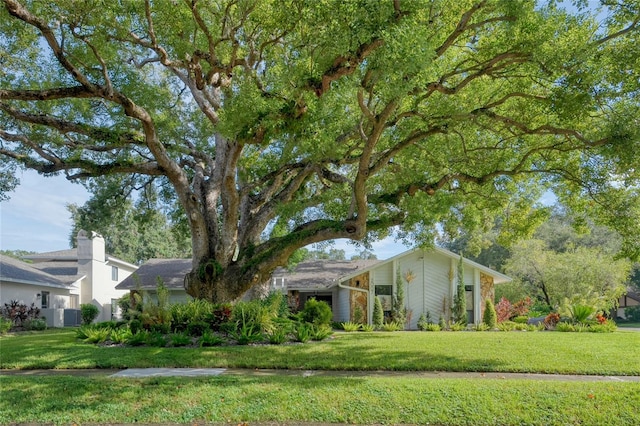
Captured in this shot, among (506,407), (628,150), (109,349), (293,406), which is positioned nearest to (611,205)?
(628,150)

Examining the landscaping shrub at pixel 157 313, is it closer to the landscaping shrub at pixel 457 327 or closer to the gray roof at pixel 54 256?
the landscaping shrub at pixel 457 327

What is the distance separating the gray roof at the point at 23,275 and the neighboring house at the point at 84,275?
58cm

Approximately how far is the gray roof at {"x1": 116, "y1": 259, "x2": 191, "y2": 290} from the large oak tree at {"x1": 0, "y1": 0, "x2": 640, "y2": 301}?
10.3 m

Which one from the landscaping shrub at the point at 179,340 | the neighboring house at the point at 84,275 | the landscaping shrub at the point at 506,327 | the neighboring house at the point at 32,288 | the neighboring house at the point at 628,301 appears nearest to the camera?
the landscaping shrub at the point at 179,340

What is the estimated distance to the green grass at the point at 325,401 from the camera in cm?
625

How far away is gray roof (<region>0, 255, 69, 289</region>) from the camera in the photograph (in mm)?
23053

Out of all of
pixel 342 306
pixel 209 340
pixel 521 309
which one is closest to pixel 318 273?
pixel 342 306

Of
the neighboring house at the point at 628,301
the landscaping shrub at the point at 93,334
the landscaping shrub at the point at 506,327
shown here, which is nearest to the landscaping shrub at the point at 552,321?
the landscaping shrub at the point at 506,327

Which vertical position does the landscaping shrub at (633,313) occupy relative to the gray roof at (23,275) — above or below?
below

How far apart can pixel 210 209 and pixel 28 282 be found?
46.4 ft

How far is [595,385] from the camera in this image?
302 inches

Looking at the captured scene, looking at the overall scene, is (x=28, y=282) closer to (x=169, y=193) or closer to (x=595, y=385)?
(x=169, y=193)

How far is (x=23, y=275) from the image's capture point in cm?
2448

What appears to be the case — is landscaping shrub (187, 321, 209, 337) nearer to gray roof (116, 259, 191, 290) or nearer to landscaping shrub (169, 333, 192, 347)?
landscaping shrub (169, 333, 192, 347)
